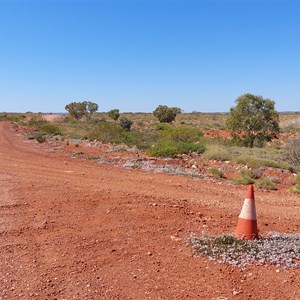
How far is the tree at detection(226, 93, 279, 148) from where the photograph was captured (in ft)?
75.5

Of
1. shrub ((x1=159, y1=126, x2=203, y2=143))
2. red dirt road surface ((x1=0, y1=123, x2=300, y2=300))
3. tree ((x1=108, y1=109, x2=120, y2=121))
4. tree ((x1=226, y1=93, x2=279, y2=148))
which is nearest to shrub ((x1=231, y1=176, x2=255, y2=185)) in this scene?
red dirt road surface ((x1=0, y1=123, x2=300, y2=300))

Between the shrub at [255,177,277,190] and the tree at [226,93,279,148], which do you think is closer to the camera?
the shrub at [255,177,277,190]

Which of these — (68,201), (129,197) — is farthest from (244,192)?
(68,201)

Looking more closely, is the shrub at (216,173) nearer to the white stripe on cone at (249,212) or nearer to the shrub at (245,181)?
the shrub at (245,181)

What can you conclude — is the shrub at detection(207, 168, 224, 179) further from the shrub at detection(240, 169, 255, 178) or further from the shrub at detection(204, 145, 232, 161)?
the shrub at detection(204, 145, 232, 161)

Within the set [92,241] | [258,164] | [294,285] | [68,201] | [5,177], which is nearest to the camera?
[294,285]

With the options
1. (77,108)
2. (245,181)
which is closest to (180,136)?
(245,181)

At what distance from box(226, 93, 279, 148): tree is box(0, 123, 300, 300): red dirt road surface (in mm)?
13846

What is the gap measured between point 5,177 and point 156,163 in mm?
6004

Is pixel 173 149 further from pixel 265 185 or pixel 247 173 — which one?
pixel 265 185

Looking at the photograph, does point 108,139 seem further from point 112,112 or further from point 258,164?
point 112,112

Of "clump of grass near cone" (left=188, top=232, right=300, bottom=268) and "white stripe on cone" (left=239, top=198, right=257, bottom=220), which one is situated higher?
"white stripe on cone" (left=239, top=198, right=257, bottom=220)

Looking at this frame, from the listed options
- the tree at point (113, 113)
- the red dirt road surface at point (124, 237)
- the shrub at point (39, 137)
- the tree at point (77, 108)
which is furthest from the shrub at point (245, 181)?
the tree at point (77, 108)

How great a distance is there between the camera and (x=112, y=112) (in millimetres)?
59000
